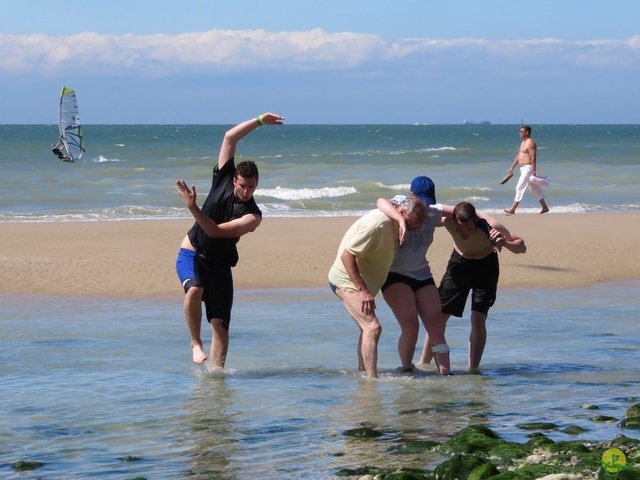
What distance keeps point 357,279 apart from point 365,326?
367 millimetres

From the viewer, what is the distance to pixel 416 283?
7035 millimetres

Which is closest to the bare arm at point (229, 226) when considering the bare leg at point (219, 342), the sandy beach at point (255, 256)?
the bare leg at point (219, 342)

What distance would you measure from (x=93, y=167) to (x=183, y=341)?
28.8m

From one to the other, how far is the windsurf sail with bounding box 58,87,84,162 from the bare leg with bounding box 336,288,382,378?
1295cm

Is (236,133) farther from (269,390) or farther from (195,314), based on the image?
(269,390)

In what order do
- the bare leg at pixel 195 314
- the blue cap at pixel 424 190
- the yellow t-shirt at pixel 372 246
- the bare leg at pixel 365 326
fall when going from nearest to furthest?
the yellow t-shirt at pixel 372 246
the blue cap at pixel 424 190
the bare leg at pixel 365 326
the bare leg at pixel 195 314

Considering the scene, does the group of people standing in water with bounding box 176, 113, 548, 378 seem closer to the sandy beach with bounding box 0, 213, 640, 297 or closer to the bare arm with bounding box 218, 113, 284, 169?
the bare arm with bounding box 218, 113, 284, 169

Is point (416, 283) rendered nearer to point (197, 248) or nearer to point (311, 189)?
point (197, 248)

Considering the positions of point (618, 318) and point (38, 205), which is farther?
point (38, 205)

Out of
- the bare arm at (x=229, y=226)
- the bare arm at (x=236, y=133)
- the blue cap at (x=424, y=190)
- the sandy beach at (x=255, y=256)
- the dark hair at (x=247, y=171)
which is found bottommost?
the sandy beach at (x=255, y=256)

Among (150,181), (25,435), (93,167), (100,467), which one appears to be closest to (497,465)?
(100,467)

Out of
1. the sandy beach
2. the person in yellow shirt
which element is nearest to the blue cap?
the person in yellow shirt

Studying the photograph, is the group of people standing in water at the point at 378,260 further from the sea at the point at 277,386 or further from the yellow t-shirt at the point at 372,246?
the sea at the point at 277,386

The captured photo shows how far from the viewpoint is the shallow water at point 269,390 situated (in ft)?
17.9
